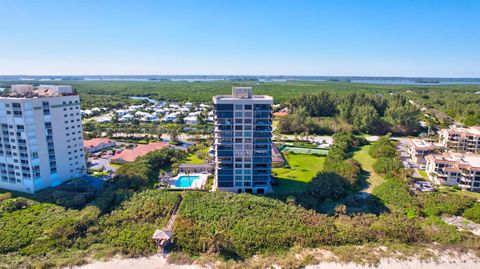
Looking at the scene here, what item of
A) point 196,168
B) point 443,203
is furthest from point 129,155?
point 443,203

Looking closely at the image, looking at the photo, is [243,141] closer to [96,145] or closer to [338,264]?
[338,264]

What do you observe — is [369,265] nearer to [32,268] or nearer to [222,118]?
[222,118]

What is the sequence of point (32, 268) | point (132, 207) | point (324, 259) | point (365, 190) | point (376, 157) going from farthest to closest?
point (376, 157) → point (365, 190) → point (132, 207) → point (324, 259) → point (32, 268)

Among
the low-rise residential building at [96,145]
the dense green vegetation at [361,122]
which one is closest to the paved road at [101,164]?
the low-rise residential building at [96,145]

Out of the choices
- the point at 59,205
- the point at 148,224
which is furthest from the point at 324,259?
the point at 59,205

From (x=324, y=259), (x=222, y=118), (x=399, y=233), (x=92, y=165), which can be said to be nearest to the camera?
(x=324, y=259)

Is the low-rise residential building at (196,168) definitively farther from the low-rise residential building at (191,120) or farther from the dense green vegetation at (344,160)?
the low-rise residential building at (191,120)
